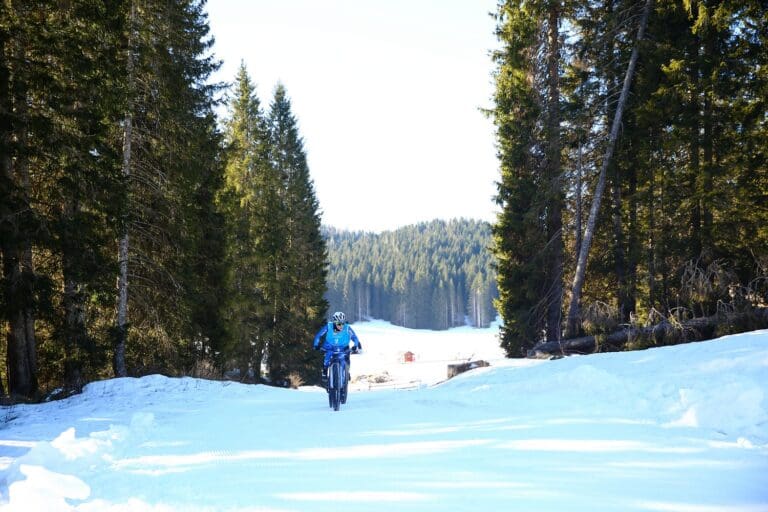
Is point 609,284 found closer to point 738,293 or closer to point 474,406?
point 738,293

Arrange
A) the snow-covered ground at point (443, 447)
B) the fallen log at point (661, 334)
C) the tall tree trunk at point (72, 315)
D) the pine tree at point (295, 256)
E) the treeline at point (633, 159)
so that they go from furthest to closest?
the pine tree at point (295, 256)
the treeline at point (633, 159)
the fallen log at point (661, 334)
the tall tree trunk at point (72, 315)
the snow-covered ground at point (443, 447)

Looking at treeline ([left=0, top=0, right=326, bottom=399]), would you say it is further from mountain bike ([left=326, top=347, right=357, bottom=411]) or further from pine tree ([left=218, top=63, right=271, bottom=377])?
mountain bike ([left=326, top=347, right=357, bottom=411])

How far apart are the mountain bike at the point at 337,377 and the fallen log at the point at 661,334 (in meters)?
6.83

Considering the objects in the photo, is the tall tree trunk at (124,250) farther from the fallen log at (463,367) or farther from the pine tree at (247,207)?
the fallen log at (463,367)

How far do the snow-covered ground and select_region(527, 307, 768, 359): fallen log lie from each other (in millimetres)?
3593

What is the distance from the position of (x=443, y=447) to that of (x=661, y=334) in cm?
979

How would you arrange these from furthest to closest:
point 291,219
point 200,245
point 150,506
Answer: point 291,219
point 200,245
point 150,506

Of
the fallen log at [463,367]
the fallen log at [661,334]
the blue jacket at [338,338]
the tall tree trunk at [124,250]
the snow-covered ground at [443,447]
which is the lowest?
the fallen log at [463,367]

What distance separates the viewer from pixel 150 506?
3529 mm

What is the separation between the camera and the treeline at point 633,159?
1200cm

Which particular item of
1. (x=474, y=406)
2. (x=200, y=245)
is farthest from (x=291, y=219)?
(x=474, y=406)

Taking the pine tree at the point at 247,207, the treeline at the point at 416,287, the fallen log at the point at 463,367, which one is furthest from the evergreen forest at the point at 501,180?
the treeline at the point at 416,287

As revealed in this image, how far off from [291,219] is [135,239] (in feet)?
52.7

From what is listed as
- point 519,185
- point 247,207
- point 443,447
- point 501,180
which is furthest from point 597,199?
point 247,207
